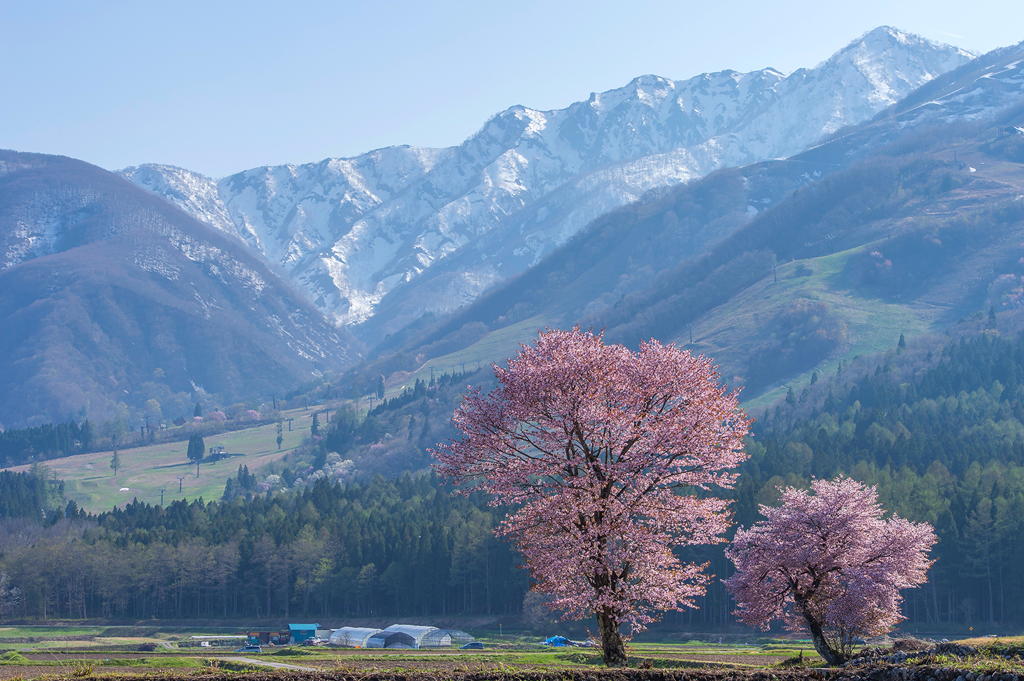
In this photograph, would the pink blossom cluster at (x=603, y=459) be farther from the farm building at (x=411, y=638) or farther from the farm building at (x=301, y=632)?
the farm building at (x=301, y=632)

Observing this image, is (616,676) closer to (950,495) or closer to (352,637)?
(352,637)

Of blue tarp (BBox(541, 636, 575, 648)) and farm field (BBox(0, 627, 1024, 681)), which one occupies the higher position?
farm field (BBox(0, 627, 1024, 681))

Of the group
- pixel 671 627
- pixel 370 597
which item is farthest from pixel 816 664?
pixel 370 597

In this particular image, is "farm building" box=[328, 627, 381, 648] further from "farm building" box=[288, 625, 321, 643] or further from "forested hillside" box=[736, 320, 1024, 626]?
"forested hillside" box=[736, 320, 1024, 626]

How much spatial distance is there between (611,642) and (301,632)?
118928 mm

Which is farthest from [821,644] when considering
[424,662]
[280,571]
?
[280,571]

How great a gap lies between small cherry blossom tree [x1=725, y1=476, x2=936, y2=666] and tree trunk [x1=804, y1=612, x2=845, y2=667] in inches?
2.0

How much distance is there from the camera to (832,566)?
47938 mm

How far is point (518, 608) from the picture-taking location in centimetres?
16188

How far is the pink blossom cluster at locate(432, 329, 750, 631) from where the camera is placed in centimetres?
3769

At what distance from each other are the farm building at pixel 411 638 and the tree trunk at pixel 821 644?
92.9m

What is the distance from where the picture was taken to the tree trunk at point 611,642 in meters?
38.5

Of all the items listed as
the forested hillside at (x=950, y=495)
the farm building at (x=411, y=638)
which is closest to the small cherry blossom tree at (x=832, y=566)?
the forested hillside at (x=950, y=495)

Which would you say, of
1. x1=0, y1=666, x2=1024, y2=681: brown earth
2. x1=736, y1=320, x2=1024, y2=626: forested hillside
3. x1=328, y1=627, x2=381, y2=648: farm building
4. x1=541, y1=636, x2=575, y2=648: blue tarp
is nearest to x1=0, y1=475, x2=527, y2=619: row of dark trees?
x1=328, y1=627, x2=381, y2=648: farm building
